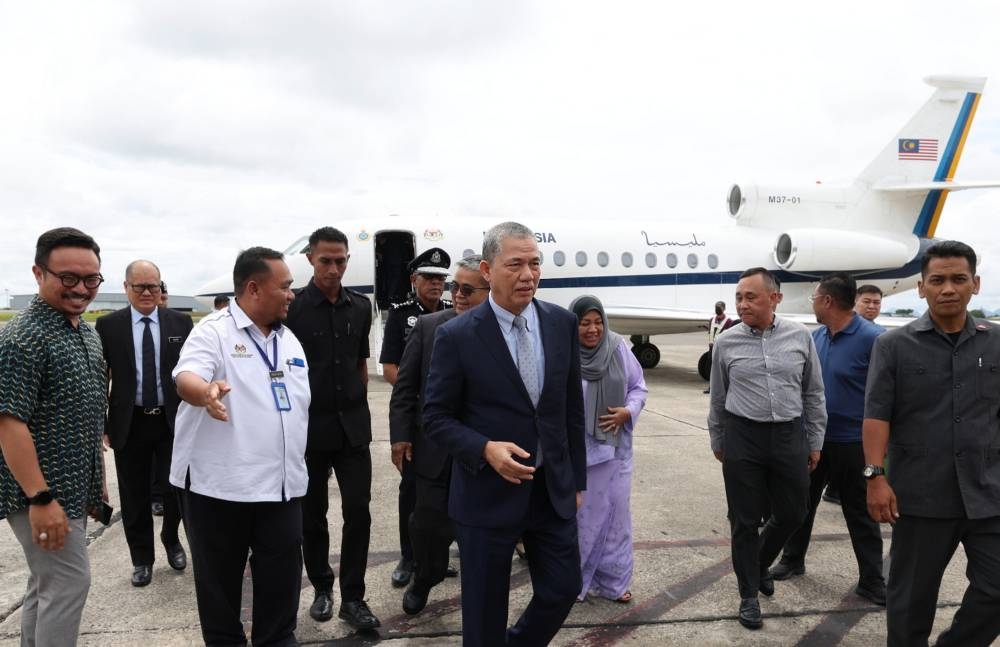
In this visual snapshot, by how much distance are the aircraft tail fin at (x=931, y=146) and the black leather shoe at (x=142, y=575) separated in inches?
671

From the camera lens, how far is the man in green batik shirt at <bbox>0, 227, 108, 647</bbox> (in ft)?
7.25

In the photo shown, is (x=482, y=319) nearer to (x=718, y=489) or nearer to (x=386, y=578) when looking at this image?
(x=386, y=578)

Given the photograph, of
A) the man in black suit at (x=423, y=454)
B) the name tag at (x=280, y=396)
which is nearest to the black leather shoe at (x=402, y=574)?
the man in black suit at (x=423, y=454)

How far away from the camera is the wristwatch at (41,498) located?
2.19 m

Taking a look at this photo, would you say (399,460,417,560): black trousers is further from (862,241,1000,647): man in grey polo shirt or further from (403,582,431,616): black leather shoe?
(862,241,1000,647): man in grey polo shirt

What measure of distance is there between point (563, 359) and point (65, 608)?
2040 millimetres

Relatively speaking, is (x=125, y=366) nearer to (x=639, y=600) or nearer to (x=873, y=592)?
(x=639, y=600)

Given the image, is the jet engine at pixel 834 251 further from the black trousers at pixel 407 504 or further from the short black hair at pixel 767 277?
the black trousers at pixel 407 504

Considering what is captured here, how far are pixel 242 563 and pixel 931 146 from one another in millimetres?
18086

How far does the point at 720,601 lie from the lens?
3656mm

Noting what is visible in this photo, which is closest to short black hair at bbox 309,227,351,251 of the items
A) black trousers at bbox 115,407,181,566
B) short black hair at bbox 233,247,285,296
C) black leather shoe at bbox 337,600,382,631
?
short black hair at bbox 233,247,285,296

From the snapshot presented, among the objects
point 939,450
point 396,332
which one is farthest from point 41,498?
point 939,450

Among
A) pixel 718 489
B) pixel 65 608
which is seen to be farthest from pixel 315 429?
pixel 718 489

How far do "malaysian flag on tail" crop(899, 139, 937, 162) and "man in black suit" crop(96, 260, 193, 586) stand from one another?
1701 cm
